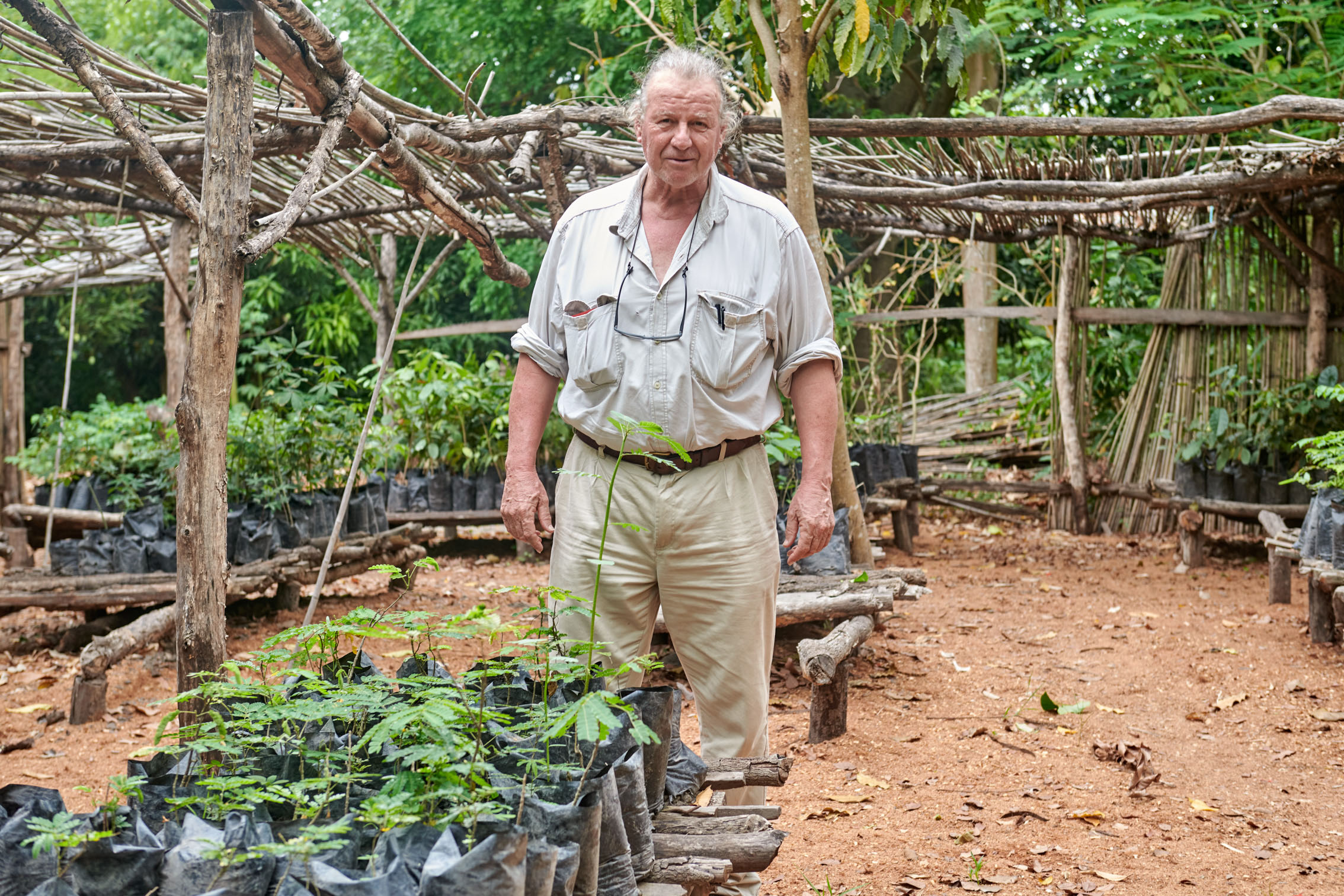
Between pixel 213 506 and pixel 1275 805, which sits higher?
pixel 213 506

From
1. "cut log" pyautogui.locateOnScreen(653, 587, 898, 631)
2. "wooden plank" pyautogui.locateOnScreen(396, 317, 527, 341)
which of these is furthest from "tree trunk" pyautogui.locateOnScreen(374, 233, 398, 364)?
"cut log" pyautogui.locateOnScreen(653, 587, 898, 631)

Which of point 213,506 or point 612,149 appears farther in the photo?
point 612,149

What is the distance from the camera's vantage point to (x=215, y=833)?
4.65ft

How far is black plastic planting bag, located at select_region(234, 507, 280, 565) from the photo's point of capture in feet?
17.8

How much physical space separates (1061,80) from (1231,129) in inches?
195

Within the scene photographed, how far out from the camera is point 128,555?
5254mm

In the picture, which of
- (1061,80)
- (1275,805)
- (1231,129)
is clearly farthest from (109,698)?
(1061,80)

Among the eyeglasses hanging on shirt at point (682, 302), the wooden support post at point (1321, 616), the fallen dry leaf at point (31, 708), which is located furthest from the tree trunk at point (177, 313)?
the wooden support post at point (1321, 616)

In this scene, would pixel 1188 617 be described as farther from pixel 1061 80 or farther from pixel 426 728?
pixel 1061 80

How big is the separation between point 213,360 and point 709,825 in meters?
1.51

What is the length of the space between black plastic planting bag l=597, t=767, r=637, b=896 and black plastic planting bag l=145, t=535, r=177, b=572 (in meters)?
4.32

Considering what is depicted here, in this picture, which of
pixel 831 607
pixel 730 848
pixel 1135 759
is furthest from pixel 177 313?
pixel 730 848

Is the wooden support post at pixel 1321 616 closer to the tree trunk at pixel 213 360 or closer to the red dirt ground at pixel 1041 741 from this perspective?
the red dirt ground at pixel 1041 741

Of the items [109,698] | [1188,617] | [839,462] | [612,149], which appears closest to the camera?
[109,698]
